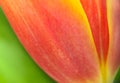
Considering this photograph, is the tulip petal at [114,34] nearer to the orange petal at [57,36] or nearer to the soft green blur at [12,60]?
the orange petal at [57,36]

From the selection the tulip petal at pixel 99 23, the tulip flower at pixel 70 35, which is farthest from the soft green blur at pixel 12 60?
the tulip petal at pixel 99 23

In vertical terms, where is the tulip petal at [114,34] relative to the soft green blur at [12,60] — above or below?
below

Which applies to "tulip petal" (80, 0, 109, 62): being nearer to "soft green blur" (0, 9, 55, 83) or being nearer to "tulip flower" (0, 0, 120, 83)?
"tulip flower" (0, 0, 120, 83)

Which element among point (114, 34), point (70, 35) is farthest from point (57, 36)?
point (114, 34)

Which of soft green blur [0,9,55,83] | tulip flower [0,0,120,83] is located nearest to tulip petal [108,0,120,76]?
tulip flower [0,0,120,83]

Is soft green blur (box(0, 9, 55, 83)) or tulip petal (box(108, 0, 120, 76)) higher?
soft green blur (box(0, 9, 55, 83))

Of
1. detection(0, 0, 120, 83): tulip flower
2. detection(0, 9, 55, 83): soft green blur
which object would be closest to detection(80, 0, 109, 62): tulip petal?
detection(0, 0, 120, 83): tulip flower
